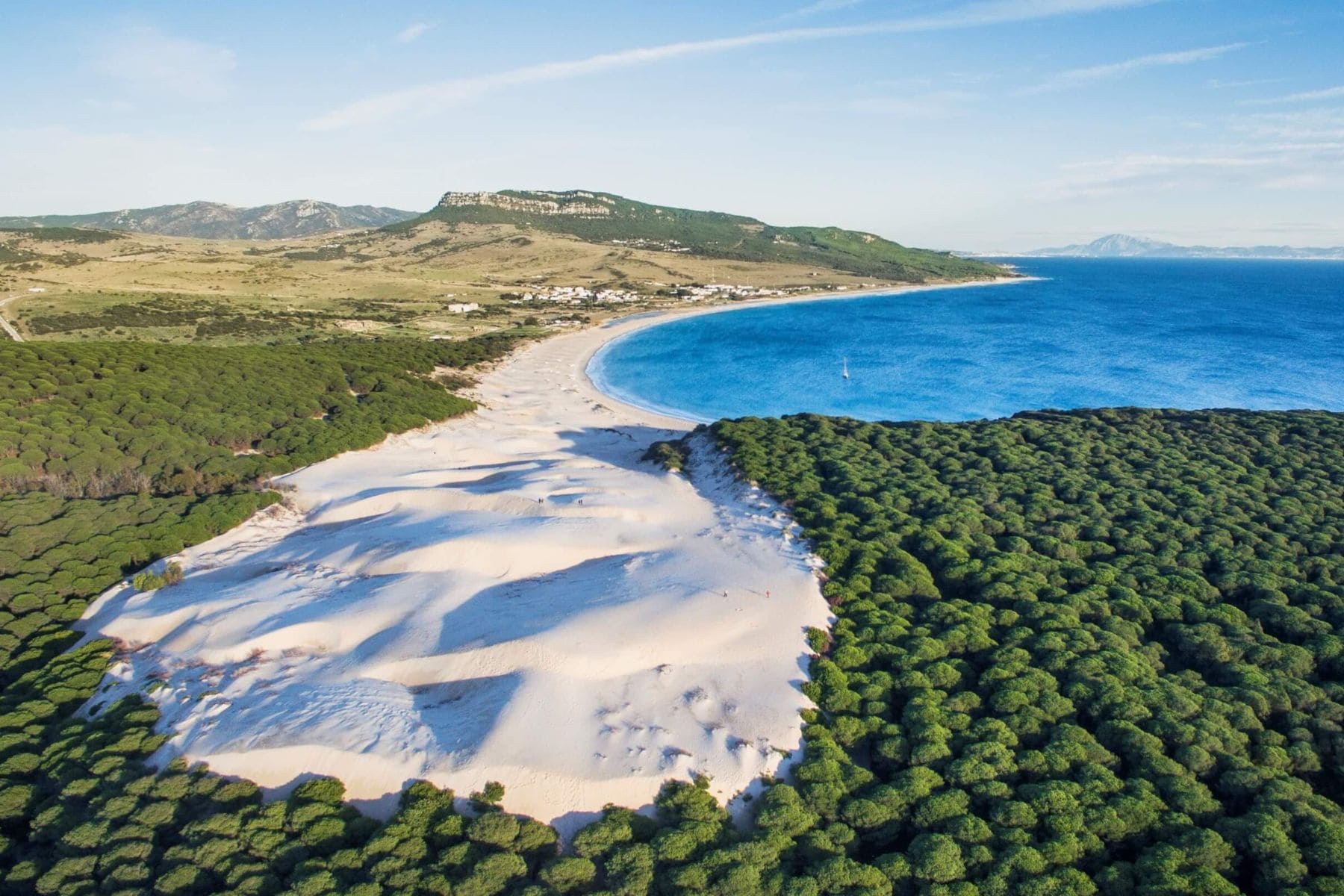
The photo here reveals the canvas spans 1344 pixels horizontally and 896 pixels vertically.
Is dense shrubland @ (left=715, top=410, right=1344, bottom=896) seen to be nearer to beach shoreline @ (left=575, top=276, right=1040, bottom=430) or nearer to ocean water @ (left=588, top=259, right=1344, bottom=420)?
beach shoreline @ (left=575, top=276, right=1040, bottom=430)

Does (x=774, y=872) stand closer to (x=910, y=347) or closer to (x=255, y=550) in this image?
(x=255, y=550)

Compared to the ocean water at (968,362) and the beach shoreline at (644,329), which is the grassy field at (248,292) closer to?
the beach shoreline at (644,329)

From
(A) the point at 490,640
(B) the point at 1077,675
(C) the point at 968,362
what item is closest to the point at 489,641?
(A) the point at 490,640

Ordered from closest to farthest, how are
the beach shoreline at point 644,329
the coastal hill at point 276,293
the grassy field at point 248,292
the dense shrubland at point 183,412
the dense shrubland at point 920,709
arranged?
1. the dense shrubland at point 920,709
2. the dense shrubland at point 183,412
3. the beach shoreline at point 644,329
4. the grassy field at point 248,292
5. the coastal hill at point 276,293

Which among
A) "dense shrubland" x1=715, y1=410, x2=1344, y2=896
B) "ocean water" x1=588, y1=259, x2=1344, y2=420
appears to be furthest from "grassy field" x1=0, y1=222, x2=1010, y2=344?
"dense shrubland" x1=715, y1=410, x2=1344, y2=896

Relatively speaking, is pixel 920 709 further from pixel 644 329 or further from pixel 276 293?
pixel 276 293

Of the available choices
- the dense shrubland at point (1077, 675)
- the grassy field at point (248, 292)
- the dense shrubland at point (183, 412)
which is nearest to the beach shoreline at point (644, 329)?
the grassy field at point (248, 292)
